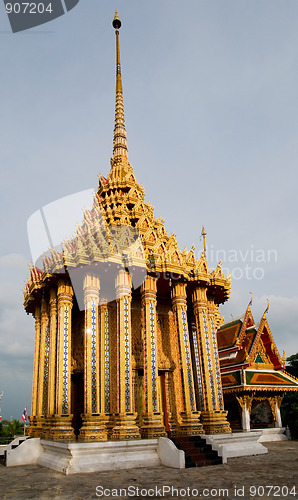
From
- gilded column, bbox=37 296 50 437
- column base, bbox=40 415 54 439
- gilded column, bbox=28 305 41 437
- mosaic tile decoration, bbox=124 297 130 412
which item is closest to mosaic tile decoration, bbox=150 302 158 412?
mosaic tile decoration, bbox=124 297 130 412

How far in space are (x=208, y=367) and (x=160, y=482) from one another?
676 cm

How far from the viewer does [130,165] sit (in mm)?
21344

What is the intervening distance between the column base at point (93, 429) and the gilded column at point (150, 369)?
1.38m

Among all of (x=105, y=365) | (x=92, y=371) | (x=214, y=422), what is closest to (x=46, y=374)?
(x=105, y=365)

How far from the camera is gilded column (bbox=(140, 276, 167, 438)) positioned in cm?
1301

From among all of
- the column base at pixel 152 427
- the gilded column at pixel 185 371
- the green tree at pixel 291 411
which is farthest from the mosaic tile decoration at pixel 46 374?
the green tree at pixel 291 411

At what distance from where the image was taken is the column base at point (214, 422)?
14734 mm

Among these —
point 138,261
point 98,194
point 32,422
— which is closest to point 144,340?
point 138,261

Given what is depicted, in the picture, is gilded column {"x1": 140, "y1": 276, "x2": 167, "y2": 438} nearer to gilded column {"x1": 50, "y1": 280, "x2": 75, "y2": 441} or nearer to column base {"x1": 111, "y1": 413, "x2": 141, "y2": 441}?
column base {"x1": 111, "y1": 413, "x2": 141, "y2": 441}

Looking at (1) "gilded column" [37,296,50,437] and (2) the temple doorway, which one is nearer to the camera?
(1) "gilded column" [37,296,50,437]

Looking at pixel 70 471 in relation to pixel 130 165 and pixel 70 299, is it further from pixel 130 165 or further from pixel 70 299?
pixel 130 165

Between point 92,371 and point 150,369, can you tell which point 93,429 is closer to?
point 92,371

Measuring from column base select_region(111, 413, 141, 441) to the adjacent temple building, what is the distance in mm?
32

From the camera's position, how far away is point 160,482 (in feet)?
30.7
